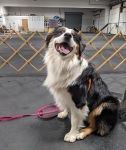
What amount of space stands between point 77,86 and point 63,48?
1.45 feet

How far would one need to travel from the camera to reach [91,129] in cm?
207

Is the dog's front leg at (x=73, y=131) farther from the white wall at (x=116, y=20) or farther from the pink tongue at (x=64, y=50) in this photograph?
the white wall at (x=116, y=20)

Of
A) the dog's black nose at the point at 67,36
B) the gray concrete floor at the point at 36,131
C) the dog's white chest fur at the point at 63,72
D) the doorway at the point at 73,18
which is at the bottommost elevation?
the gray concrete floor at the point at 36,131

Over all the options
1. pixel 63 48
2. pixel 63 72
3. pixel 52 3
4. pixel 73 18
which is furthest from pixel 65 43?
pixel 73 18

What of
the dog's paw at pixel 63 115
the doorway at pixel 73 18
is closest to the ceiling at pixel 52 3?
the doorway at pixel 73 18

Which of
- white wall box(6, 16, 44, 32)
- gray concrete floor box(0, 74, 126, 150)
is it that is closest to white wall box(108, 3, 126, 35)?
white wall box(6, 16, 44, 32)

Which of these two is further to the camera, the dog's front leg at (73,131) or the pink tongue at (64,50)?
the dog's front leg at (73,131)

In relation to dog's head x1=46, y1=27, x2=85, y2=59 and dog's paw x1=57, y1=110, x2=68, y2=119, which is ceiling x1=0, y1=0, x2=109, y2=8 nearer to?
dog's paw x1=57, y1=110, x2=68, y2=119

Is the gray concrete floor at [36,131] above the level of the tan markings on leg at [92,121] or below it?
below

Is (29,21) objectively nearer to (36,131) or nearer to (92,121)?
(36,131)

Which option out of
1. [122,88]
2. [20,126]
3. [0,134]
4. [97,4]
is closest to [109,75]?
[122,88]

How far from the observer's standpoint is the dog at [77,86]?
1795mm

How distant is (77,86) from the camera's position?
6.01 feet

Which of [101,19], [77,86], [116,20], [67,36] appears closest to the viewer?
[67,36]
